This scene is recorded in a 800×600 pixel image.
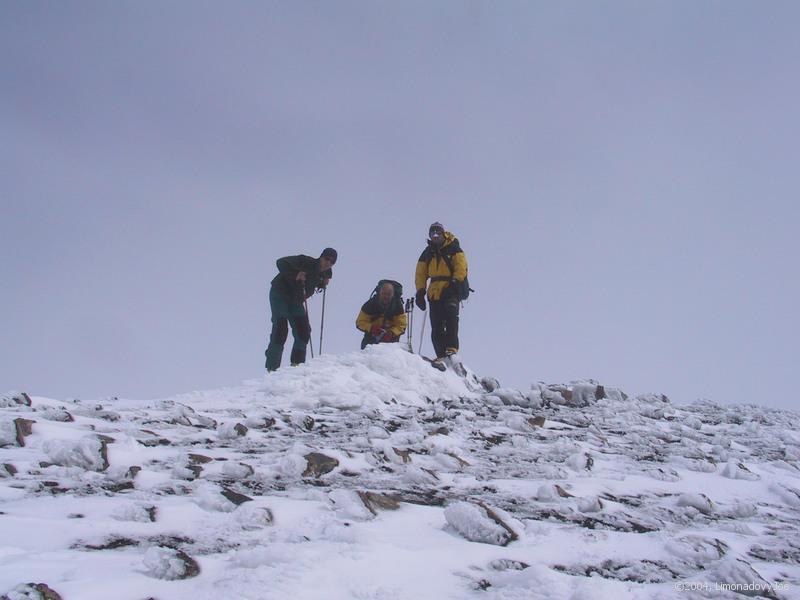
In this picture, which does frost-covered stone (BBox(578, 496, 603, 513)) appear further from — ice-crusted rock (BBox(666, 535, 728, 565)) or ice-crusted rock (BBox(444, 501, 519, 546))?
ice-crusted rock (BBox(444, 501, 519, 546))

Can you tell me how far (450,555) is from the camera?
85.5 inches

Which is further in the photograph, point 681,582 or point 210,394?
point 210,394

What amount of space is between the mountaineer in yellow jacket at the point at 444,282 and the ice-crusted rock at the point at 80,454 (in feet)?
22.5

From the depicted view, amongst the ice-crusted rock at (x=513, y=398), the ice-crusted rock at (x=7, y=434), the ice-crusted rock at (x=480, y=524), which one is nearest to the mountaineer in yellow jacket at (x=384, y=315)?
the ice-crusted rock at (x=513, y=398)

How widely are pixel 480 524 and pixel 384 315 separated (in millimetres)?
8053

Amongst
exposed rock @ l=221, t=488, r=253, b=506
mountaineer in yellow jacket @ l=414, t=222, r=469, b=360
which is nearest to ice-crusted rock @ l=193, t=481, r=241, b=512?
exposed rock @ l=221, t=488, r=253, b=506

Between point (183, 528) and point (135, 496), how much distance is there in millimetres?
519

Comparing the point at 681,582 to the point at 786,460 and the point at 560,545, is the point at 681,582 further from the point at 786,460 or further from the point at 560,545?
the point at 786,460

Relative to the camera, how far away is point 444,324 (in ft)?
33.0

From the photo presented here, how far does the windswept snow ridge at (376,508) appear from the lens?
1876 mm

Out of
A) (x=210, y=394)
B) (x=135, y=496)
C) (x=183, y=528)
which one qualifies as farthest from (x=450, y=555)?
(x=210, y=394)

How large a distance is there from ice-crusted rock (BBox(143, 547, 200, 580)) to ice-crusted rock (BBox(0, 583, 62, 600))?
0.28m

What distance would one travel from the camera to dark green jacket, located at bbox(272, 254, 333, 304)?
9.54 meters

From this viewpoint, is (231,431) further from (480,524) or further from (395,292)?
(395,292)
